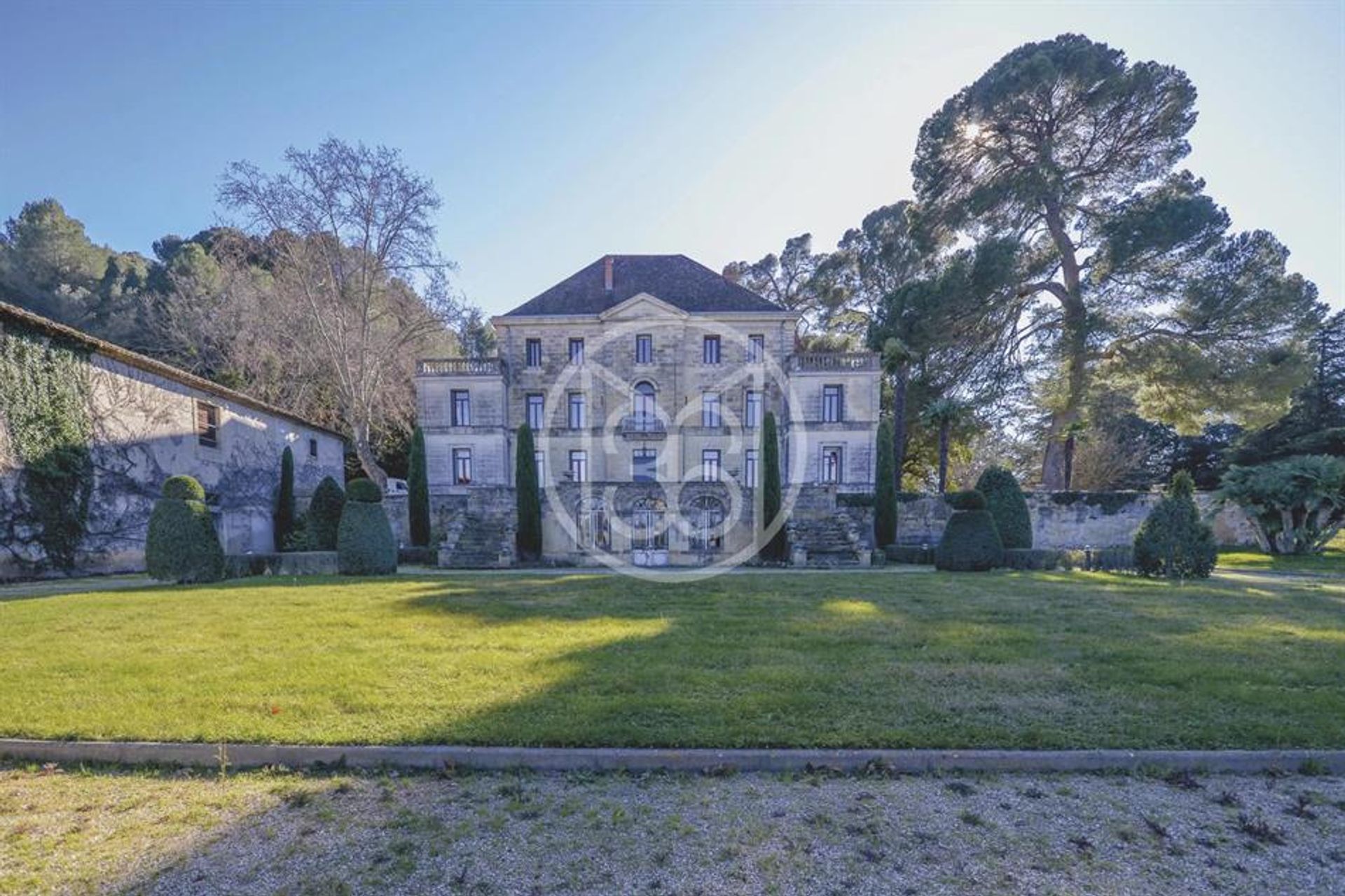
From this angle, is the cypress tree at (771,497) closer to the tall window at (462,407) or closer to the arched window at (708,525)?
the arched window at (708,525)

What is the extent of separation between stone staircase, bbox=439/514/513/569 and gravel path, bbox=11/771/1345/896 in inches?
549

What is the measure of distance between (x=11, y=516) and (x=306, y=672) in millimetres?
13979

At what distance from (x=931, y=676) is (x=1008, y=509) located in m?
14.3

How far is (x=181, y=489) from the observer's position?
12719mm

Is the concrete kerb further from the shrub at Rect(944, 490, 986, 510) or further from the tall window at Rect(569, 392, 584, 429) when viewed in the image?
the tall window at Rect(569, 392, 584, 429)

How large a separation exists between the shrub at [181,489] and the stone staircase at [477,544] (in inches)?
248

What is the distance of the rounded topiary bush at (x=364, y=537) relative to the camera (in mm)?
14125

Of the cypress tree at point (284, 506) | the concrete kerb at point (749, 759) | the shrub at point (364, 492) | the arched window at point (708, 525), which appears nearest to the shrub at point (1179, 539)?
the concrete kerb at point (749, 759)

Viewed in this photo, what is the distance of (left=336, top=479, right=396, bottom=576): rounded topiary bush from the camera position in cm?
1412

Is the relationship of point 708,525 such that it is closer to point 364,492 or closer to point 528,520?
point 528,520

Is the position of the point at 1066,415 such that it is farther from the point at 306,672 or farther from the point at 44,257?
the point at 44,257

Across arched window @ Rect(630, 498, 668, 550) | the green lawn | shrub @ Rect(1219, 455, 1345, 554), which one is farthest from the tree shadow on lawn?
shrub @ Rect(1219, 455, 1345, 554)

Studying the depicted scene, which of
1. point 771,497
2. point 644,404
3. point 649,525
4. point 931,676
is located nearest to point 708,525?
point 649,525

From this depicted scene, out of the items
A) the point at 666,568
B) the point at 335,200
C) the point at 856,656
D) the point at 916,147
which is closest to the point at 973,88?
the point at 916,147
